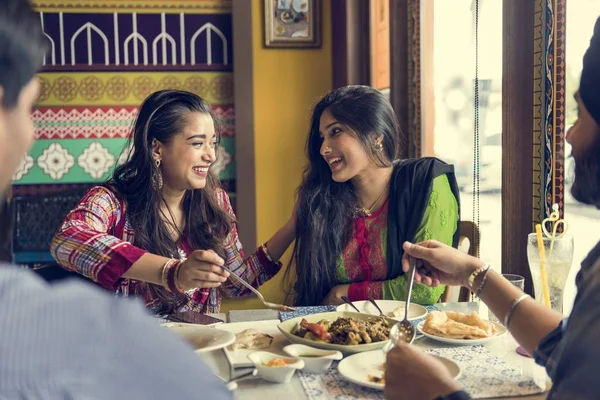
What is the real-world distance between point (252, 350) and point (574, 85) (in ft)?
3.80

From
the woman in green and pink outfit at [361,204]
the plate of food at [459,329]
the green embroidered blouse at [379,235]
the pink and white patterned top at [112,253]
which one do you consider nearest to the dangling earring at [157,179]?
the pink and white patterned top at [112,253]

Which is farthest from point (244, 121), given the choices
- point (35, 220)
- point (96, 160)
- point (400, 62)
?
point (35, 220)

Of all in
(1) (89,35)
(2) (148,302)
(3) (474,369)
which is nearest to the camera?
(3) (474,369)

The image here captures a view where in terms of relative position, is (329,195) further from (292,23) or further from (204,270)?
(292,23)

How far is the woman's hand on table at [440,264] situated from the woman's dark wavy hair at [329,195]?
0.62 metres

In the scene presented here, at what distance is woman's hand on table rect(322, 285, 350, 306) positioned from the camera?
215cm

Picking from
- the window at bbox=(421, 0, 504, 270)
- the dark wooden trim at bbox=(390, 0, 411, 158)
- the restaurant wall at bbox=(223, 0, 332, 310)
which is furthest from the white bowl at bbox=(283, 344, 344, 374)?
the restaurant wall at bbox=(223, 0, 332, 310)

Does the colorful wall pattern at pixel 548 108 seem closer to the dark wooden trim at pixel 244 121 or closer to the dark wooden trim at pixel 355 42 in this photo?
the dark wooden trim at pixel 355 42

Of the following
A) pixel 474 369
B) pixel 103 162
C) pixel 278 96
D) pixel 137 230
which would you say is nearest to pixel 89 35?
pixel 103 162

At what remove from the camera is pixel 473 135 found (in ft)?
8.63

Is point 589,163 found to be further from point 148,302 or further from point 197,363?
point 148,302

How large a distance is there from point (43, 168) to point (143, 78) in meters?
0.75

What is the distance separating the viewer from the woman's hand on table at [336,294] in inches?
84.7

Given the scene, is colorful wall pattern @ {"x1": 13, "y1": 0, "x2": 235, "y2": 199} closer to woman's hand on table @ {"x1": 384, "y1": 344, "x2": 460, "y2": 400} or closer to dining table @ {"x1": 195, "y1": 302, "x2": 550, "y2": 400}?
dining table @ {"x1": 195, "y1": 302, "x2": 550, "y2": 400}
